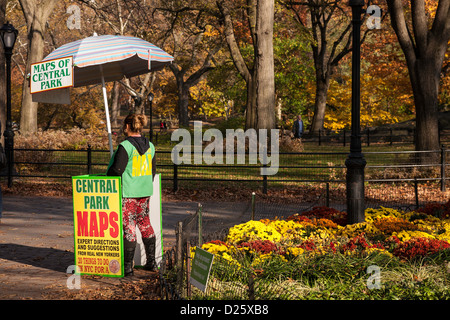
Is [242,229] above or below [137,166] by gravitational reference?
below

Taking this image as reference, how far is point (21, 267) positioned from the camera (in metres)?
8.27

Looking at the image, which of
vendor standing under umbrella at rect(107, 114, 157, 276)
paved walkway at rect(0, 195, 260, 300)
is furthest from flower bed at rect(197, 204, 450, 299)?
paved walkway at rect(0, 195, 260, 300)

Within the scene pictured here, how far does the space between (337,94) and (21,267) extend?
1633 inches

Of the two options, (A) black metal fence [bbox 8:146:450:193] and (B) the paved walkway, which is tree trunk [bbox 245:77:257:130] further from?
(B) the paved walkway

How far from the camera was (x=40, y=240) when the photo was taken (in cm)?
1044

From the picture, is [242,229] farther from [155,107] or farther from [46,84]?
[155,107]

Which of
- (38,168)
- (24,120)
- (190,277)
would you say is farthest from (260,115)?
(190,277)

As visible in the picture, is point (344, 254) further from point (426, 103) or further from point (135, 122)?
point (426, 103)

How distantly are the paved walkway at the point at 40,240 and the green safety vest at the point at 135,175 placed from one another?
1.09 metres

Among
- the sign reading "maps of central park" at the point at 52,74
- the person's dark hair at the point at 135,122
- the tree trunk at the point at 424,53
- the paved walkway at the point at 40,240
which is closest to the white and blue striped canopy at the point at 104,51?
the sign reading "maps of central park" at the point at 52,74

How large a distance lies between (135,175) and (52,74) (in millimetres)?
1957

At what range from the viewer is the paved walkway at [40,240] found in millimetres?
7344

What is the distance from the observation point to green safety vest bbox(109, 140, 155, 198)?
7554 millimetres

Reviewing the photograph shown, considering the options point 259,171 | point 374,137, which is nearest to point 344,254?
point 259,171
